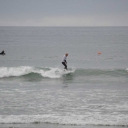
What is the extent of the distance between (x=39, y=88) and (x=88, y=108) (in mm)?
6641

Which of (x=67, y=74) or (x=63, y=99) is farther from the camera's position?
(x=67, y=74)

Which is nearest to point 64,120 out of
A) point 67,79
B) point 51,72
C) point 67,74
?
point 67,79

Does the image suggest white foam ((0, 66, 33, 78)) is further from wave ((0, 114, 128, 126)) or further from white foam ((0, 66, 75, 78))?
wave ((0, 114, 128, 126))

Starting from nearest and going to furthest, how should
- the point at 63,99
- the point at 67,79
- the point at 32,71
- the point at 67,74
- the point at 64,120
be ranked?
the point at 64,120 → the point at 63,99 → the point at 67,79 → the point at 67,74 → the point at 32,71

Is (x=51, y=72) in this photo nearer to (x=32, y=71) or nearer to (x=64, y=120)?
(x=32, y=71)

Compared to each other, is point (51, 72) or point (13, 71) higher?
point (13, 71)

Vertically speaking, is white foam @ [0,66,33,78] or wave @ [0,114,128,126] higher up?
white foam @ [0,66,33,78]

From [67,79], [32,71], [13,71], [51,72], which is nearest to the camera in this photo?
[67,79]

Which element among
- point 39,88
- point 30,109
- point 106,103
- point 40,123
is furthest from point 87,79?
point 40,123

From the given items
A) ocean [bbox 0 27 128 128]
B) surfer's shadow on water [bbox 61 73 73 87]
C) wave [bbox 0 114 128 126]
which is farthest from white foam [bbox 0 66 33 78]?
wave [bbox 0 114 128 126]

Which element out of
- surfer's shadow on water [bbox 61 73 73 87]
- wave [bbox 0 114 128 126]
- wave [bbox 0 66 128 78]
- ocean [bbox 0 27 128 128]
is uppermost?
wave [bbox 0 66 128 78]

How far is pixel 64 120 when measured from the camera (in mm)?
14219

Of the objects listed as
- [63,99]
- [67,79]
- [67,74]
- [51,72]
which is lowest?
→ [63,99]

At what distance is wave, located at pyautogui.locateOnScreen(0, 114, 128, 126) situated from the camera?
45.2 ft
